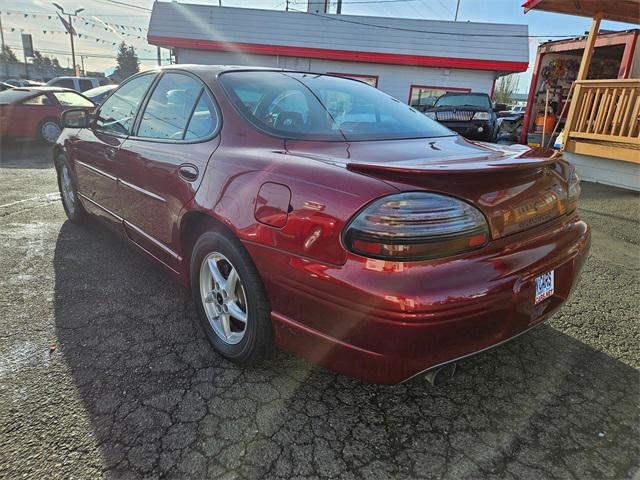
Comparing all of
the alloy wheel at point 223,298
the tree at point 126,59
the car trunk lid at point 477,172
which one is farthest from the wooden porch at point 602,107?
the tree at point 126,59

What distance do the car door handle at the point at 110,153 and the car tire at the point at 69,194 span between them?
3.57ft

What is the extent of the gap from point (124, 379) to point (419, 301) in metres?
1.57

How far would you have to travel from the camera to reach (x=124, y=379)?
2.16 meters

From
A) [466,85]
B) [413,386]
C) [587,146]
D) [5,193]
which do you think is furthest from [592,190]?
[466,85]

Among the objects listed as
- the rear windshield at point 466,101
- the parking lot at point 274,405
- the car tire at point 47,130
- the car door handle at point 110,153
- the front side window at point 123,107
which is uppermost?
the rear windshield at point 466,101

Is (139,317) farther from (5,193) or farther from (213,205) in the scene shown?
(5,193)

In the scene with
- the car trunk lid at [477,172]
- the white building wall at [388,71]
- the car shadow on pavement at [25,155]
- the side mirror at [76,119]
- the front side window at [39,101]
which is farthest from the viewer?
the white building wall at [388,71]

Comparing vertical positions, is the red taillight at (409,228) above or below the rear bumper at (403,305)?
above

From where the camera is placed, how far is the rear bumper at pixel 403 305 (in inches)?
60.1

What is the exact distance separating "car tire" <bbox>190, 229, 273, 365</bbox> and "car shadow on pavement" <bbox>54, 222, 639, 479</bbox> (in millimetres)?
145

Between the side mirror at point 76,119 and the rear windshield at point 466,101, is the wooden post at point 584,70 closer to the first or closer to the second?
the rear windshield at point 466,101

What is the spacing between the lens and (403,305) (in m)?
1.50

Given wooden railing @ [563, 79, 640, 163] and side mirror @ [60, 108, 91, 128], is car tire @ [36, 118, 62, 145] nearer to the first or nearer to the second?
side mirror @ [60, 108, 91, 128]

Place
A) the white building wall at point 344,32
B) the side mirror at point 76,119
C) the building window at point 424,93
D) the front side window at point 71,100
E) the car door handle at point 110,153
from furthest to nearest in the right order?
the building window at point 424,93 < the white building wall at point 344,32 < the front side window at point 71,100 < the side mirror at point 76,119 < the car door handle at point 110,153
